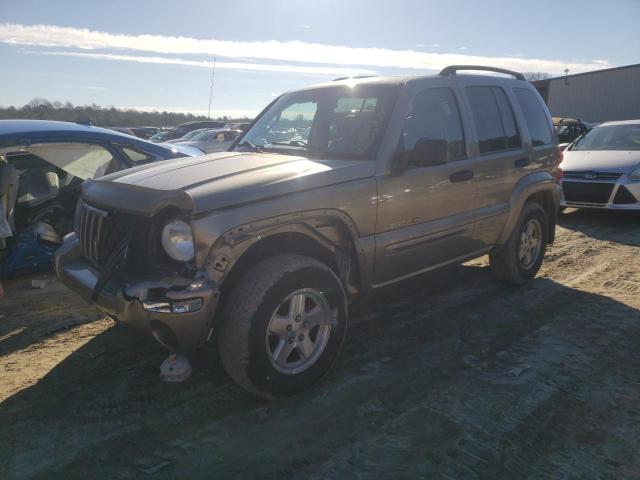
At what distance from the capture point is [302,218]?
3037 mm

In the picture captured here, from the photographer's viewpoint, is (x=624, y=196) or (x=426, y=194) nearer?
(x=426, y=194)

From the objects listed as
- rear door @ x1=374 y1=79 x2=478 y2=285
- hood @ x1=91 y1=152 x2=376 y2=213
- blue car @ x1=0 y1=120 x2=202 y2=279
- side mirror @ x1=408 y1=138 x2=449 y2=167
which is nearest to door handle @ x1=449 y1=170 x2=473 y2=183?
rear door @ x1=374 y1=79 x2=478 y2=285

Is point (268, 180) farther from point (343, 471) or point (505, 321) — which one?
point (505, 321)

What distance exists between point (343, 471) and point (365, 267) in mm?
1416

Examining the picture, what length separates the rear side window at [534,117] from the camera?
195 inches

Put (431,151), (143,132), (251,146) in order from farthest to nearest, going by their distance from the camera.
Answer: (143,132) → (251,146) → (431,151)

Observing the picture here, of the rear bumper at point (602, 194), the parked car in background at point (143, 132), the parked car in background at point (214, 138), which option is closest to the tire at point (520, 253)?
the rear bumper at point (602, 194)

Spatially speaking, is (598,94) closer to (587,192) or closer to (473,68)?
(587,192)

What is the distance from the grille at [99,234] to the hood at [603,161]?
25.8ft

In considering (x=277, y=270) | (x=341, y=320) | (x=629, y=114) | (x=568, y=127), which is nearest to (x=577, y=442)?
(x=341, y=320)

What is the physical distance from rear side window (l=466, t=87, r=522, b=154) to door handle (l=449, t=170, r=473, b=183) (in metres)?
0.31

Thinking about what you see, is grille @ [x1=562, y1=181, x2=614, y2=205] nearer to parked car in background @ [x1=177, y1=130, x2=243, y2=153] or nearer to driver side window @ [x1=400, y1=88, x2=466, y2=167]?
driver side window @ [x1=400, y1=88, x2=466, y2=167]

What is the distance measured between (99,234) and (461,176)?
109 inches

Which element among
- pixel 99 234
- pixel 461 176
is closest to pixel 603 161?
pixel 461 176
